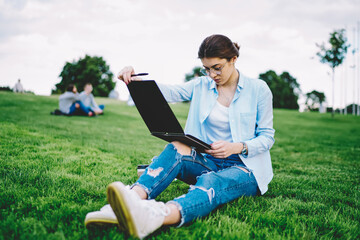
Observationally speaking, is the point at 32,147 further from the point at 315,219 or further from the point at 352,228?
the point at 352,228

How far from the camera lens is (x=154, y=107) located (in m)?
2.42

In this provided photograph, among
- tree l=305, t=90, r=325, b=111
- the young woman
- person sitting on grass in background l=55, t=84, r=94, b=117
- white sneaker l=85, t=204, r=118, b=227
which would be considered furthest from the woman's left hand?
tree l=305, t=90, r=325, b=111

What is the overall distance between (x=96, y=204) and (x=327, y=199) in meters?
2.58

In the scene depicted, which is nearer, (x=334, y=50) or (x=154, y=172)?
(x=154, y=172)

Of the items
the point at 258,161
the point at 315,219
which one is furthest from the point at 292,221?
the point at 258,161

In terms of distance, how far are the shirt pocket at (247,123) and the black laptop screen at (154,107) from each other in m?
0.85

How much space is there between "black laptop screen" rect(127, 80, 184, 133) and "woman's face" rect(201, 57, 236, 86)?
693 mm

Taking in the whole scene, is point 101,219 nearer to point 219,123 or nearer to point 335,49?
point 219,123

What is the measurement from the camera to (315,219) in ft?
7.52

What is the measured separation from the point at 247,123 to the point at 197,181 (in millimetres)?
964

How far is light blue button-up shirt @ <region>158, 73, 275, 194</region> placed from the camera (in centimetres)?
266

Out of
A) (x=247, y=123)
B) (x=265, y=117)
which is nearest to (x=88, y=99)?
(x=247, y=123)

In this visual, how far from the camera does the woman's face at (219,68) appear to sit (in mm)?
2662

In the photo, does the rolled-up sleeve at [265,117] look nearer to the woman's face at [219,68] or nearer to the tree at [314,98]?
the woman's face at [219,68]
